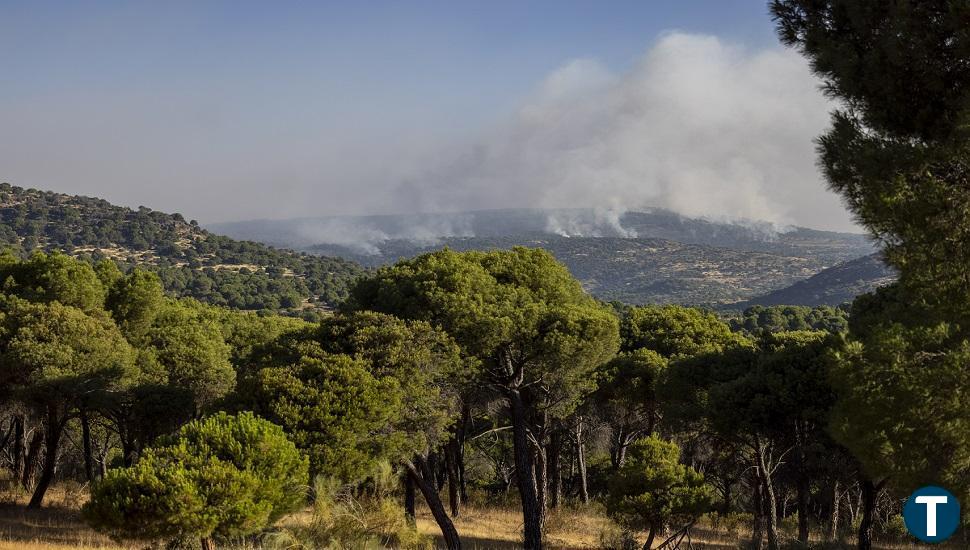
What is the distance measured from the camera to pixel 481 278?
1872cm

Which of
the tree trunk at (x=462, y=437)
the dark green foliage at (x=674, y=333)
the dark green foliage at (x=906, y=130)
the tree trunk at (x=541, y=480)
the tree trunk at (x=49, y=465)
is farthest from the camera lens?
the dark green foliage at (x=674, y=333)

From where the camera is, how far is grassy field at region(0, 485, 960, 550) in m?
13.1

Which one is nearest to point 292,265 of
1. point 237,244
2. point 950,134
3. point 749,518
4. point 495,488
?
point 237,244

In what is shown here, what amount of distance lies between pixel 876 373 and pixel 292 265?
359 feet

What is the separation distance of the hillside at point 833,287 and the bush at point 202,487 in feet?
572

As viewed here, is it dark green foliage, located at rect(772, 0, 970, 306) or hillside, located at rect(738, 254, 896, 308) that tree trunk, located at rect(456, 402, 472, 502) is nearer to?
dark green foliage, located at rect(772, 0, 970, 306)

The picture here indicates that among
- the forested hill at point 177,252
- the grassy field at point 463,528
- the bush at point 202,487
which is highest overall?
the forested hill at point 177,252

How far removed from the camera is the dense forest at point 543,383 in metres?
6.95

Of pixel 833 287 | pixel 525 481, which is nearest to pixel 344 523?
pixel 525 481

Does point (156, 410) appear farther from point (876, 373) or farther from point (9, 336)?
point (876, 373)

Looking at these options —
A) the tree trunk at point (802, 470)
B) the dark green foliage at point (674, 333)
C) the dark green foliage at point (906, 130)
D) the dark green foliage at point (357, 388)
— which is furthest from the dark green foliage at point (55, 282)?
the dark green foliage at point (906, 130)

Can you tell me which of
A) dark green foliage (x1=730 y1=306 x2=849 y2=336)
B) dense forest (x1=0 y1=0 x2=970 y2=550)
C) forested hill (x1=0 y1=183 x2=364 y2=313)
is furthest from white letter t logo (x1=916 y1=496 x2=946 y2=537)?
forested hill (x1=0 y1=183 x2=364 y2=313)

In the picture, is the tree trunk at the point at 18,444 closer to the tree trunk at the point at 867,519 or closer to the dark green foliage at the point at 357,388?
the dark green foliage at the point at 357,388

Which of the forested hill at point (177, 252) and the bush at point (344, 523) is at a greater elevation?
the forested hill at point (177, 252)
